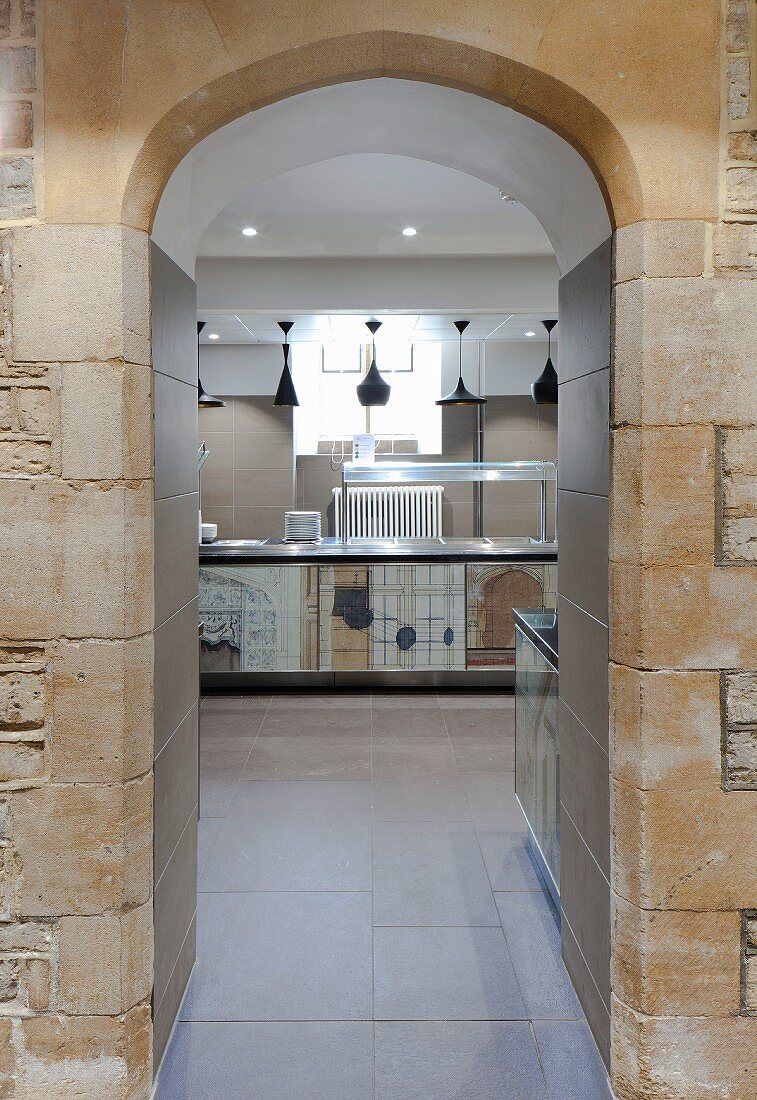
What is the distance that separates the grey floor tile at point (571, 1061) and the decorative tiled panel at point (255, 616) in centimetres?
358

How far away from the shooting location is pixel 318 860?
3.20 m

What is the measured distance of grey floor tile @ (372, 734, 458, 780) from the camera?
4168 mm

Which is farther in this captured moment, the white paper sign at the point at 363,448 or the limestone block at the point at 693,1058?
the white paper sign at the point at 363,448

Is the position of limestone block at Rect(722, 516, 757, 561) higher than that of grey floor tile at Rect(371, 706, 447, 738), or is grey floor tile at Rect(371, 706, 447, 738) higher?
limestone block at Rect(722, 516, 757, 561)

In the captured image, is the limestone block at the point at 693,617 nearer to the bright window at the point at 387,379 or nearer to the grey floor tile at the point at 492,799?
the grey floor tile at the point at 492,799

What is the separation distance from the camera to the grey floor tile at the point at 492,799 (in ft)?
11.7

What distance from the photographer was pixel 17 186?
1.86 metres

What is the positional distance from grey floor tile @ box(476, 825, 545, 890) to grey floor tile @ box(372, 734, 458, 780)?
70cm

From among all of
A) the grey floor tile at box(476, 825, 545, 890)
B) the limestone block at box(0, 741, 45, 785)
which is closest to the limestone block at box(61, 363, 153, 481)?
the limestone block at box(0, 741, 45, 785)

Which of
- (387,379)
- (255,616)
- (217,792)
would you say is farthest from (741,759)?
(387,379)

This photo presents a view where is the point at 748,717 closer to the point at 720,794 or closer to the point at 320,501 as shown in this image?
the point at 720,794

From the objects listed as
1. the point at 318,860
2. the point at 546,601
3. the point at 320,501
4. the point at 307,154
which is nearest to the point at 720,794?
the point at 318,860

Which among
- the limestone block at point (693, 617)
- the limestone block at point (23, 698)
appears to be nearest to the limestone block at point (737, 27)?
the limestone block at point (693, 617)

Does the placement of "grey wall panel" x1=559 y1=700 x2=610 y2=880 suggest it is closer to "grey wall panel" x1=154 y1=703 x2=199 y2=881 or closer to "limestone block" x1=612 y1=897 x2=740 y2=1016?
"limestone block" x1=612 y1=897 x2=740 y2=1016
